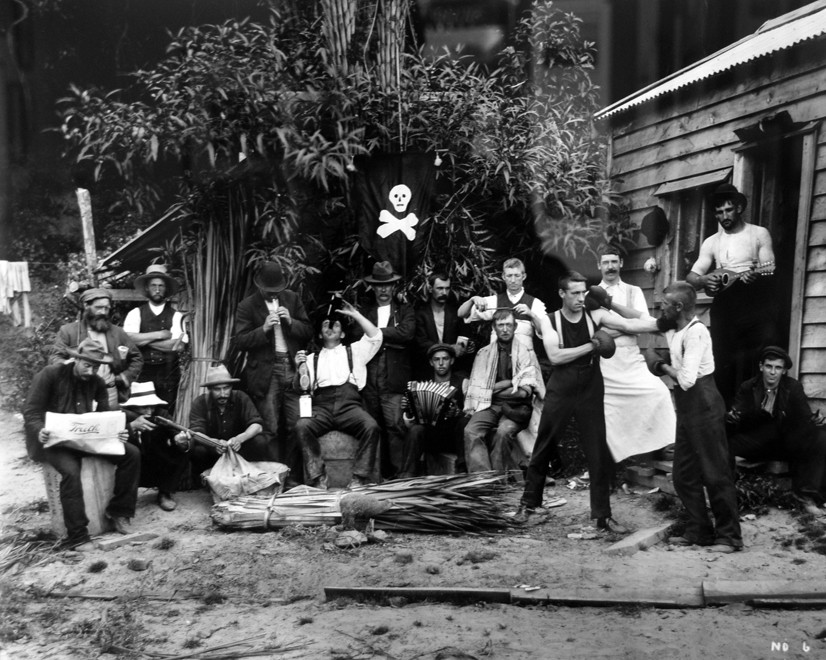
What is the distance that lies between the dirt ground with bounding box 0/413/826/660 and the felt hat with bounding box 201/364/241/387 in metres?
1.09

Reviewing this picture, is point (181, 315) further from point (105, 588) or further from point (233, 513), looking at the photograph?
point (105, 588)

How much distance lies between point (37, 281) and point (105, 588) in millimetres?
2077

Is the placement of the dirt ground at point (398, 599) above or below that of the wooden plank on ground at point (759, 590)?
below

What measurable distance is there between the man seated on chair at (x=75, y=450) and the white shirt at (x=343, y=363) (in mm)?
1471

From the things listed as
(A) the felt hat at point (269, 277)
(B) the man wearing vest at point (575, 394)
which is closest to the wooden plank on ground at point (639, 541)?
(B) the man wearing vest at point (575, 394)

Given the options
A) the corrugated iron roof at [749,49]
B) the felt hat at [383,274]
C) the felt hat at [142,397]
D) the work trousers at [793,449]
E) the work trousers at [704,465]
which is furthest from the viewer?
the felt hat at [383,274]

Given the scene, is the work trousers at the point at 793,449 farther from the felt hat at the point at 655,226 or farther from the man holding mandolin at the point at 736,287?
the felt hat at the point at 655,226

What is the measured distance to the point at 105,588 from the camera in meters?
4.07

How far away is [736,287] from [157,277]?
409 cm

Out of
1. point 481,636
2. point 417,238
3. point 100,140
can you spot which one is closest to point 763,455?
point 481,636

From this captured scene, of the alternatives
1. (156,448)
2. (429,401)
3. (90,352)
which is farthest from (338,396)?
(90,352)

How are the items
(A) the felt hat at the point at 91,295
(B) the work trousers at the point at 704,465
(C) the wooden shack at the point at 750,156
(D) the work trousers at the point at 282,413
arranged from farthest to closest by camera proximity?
(D) the work trousers at the point at 282,413 < (A) the felt hat at the point at 91,295 < (C) the wooden shack at the point at 750,156 < (B) the work trousers at the point at 704,465

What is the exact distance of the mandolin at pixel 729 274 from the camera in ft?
15.9

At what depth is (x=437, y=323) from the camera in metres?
6.13
